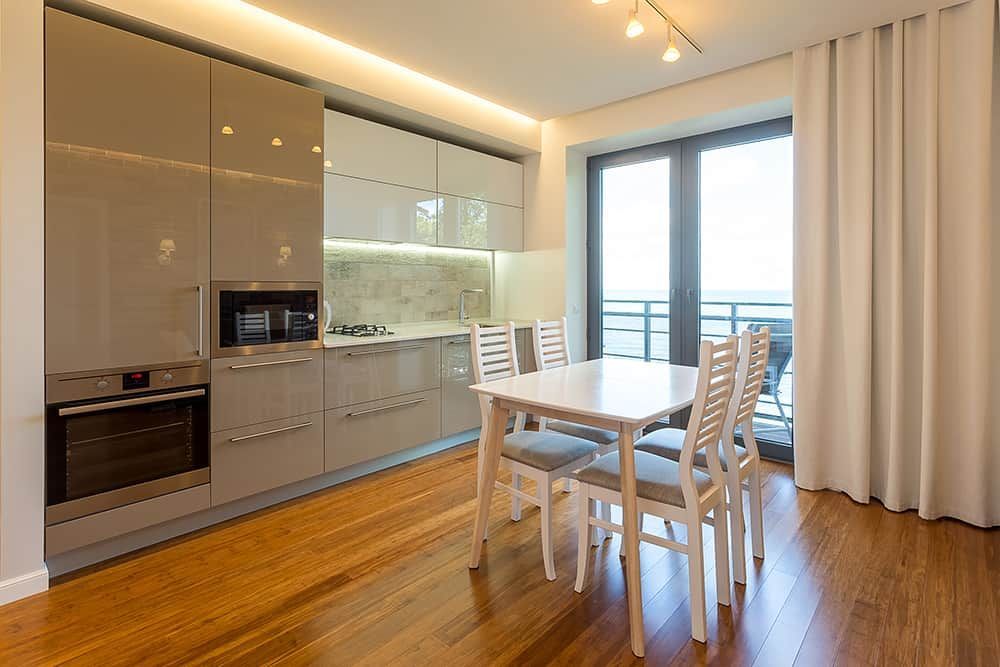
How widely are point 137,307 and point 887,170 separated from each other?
151 inches

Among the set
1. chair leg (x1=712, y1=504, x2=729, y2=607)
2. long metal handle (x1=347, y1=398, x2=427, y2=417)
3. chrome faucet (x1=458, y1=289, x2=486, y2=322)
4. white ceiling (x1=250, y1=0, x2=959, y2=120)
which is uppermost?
white ceiling (x1=250, y1=0, x2=959, y2=120)

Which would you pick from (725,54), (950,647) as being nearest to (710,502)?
(950,647)

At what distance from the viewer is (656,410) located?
1.90 meters

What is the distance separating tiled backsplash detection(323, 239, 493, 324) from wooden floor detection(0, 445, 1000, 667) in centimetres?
167

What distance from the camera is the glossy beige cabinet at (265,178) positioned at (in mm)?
2619

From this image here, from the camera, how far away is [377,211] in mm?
3566

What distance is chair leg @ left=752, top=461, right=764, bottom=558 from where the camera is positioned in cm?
228

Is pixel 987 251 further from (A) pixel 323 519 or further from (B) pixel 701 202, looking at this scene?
(A) pixel 323 519

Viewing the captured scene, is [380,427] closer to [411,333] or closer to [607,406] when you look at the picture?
[411,333]

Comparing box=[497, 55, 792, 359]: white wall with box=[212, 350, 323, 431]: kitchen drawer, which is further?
box=[497, 55, 792, 359]: white wall

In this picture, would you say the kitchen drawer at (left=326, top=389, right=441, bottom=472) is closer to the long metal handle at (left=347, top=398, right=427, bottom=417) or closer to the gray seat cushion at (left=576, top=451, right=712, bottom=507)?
the long metal handle at (left=347, top=398, right=427, bottom=417)

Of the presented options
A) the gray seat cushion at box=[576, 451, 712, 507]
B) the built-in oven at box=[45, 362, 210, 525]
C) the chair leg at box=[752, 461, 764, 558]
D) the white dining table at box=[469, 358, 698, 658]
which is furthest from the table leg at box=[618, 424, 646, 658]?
the built-in oven at box=[45, 362, 210, 525]

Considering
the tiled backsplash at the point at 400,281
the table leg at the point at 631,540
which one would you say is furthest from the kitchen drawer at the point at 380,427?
the table leg at the point at 631,540

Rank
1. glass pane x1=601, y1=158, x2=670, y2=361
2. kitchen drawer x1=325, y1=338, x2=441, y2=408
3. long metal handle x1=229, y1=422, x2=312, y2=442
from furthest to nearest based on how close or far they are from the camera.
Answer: glass pane x1=601, y1=158, x2=670, y2=361 < kitchen drawer x1=325, y1=338, x2=441, y2=408 < long metal handle x1=229, y1=422, x2=312, y2=442
